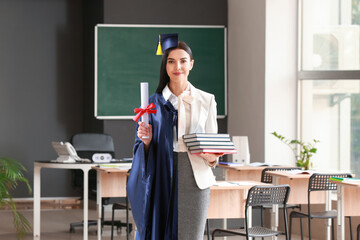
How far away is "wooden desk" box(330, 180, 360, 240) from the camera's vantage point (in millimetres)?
4824

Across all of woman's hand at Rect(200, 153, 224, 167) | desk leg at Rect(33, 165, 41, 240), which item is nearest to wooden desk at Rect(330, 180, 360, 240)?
woman's hand at Rect(200, 153, 224, 167)

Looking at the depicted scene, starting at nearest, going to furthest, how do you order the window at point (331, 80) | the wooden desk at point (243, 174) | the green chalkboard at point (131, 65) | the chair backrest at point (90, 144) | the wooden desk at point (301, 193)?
1. the wooden desk at point (301, 193)
2. the wooden desk at point (243, 174)
3. the window at point (331, 80)
4. the chair backrest at point (90, 144)
5. the green chalkboard at point (131, 65)

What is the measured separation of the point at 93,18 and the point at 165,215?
21.5ft

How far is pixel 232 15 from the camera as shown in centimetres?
875

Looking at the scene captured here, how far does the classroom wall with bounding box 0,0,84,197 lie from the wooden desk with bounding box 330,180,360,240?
5.55 meters

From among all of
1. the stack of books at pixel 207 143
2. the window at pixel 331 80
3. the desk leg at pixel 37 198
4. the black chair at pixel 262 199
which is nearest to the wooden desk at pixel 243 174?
the window at pixel 331 80

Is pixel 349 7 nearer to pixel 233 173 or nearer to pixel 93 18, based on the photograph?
pixel 233 173

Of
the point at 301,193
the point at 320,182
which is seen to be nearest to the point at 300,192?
the point at 301,193

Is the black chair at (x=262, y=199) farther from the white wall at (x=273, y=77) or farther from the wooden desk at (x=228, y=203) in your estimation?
the white wall at (x=273, y=77)

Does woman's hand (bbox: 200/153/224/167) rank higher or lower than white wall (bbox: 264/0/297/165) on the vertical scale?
lower

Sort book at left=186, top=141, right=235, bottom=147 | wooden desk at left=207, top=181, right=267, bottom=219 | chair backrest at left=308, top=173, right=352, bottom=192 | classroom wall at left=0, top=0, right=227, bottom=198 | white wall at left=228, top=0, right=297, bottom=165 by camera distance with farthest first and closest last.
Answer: classroom wall at left=0, top=0, right=227, bottom=198 → white wall at left=228, top=0, right=297, bottom=165 → chair backrest at left=308, top=173, right=352, bottom=192 → wooden desk at left=207, top=181, right=267, bottom=219 → book at left=186, top=141, right=235, bottom=147

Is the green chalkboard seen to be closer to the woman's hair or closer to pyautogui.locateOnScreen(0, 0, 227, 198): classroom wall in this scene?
pyautogui.locateOnScreen(0, 0, 227, 198): classroom wall

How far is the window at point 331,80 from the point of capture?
723 cm

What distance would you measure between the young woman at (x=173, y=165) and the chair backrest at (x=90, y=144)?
14.8ft
